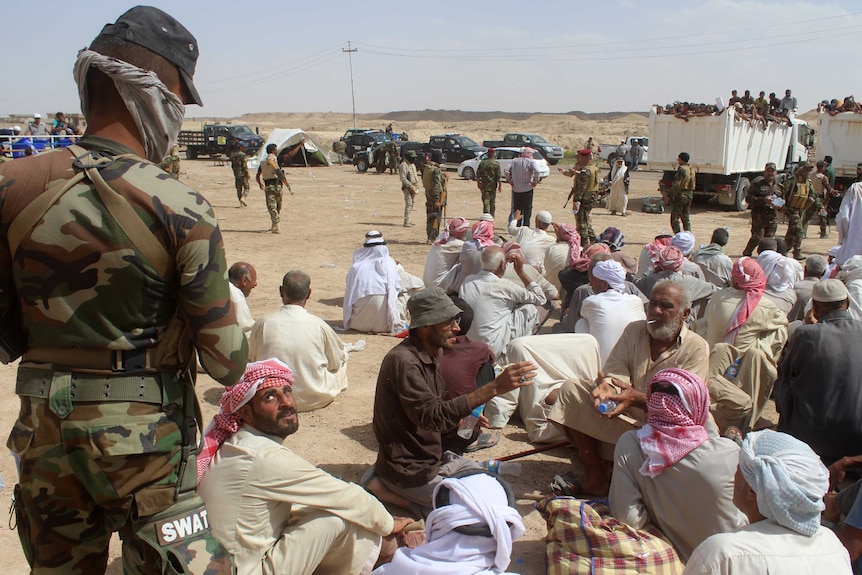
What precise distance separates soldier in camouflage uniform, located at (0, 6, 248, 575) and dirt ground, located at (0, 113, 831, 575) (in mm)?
1898

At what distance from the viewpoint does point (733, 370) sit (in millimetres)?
4809

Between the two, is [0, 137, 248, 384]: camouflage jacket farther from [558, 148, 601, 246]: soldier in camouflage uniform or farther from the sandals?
[558, 148, 601, 246]: soldier in camouflage uniform

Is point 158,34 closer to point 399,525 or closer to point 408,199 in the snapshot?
point 399,525

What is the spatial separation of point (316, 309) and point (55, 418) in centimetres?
671

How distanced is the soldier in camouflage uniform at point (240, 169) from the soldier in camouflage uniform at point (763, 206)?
10.5 meters

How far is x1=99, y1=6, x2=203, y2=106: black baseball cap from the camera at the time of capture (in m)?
1.81

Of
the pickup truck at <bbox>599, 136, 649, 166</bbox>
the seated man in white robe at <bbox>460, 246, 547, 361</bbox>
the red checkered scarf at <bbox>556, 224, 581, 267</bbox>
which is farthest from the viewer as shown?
the pickup truck at <bbox>599, 136, 649, 166</bbox>

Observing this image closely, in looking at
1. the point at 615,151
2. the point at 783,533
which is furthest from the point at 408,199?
the point at 615,151

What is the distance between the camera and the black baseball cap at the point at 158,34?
5.93 feet

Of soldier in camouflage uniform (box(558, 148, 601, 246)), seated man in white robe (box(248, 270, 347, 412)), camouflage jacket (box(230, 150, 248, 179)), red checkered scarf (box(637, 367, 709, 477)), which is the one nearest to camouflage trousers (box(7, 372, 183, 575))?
red checkered scarf (box(637, 367, 709, 477))

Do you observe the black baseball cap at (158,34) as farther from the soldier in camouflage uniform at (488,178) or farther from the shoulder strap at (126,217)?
the soldier in camouflage uniform at (488,178)

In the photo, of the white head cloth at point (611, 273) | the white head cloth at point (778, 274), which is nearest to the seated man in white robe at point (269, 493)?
the white head cloth at point (611, 273)

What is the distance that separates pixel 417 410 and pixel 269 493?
0.91 m

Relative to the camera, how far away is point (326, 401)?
18.0 ft
